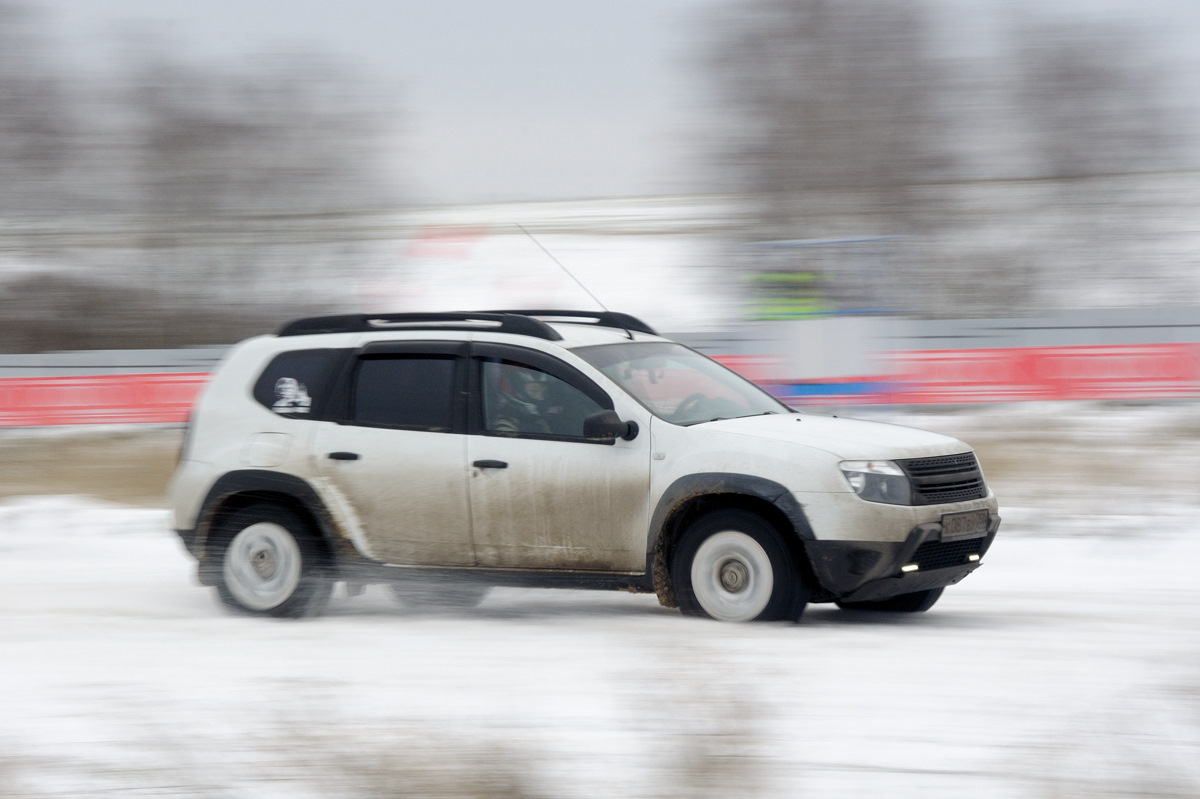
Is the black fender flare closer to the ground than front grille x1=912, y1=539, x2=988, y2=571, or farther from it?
farther from it

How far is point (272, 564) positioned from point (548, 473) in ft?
5.72

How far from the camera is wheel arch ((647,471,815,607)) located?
673 cm

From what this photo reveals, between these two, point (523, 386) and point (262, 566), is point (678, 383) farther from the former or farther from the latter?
point (262, 566)

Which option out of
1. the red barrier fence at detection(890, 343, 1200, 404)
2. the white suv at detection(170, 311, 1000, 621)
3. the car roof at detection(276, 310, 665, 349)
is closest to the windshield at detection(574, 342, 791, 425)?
the white suv at detection(170, 311, 1000, 621)

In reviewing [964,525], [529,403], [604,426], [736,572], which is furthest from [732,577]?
[529,403]

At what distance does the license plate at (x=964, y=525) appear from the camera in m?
6.88

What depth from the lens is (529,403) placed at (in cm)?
744

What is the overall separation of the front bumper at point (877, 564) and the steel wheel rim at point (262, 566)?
9.49 ft

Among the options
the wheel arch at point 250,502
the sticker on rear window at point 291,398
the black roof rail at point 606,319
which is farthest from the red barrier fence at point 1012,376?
the wheel arch at point 250,502

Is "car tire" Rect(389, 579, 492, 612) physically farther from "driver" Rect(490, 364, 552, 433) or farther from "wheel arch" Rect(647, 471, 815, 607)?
"wheel arch" Rect(647, 471, 815, 607)

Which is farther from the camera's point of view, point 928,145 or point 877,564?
point 928,145

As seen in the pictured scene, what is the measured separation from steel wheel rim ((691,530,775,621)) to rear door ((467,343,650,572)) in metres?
0.33

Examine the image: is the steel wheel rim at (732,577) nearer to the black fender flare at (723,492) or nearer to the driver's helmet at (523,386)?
the black fender flare at (723,492)

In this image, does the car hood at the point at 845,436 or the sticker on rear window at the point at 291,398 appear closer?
the car hood at the point at 845,436
